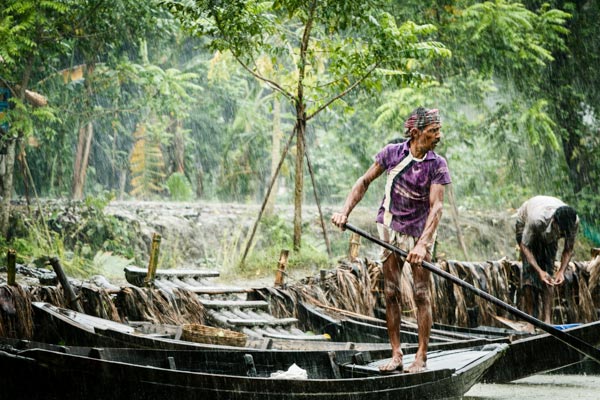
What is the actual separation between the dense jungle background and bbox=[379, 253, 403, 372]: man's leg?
17.2 feet

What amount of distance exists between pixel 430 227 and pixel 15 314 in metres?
3.88

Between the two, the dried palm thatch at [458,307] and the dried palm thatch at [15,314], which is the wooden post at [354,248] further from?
the dried palm thatch at [15,314]

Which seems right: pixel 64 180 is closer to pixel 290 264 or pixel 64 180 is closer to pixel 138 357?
pixel 290 264

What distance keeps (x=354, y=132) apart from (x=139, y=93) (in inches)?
225

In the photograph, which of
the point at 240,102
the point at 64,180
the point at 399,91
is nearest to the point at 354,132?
the point at 240,102

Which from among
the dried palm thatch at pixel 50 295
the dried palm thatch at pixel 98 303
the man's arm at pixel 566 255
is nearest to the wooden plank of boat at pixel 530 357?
the man's arm at pixel 566 255

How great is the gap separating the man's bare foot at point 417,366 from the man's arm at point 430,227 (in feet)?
2.59

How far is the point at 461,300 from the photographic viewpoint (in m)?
9.16

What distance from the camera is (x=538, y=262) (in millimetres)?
8656

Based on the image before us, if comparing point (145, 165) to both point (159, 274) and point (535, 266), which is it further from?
point (535, 266)

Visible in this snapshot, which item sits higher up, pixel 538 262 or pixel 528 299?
pixel 538 262

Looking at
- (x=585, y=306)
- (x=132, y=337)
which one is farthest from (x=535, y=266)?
(x=132, y=337)

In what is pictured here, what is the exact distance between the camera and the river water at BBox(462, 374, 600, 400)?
6.93 m

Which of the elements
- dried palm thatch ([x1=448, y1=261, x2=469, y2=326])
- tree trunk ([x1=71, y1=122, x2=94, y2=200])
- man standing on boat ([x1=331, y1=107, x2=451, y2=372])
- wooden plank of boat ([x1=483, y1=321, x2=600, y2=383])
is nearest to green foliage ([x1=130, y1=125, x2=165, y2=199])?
tree trunk ([x1=71, y1=122, x2=94, y2=200])
